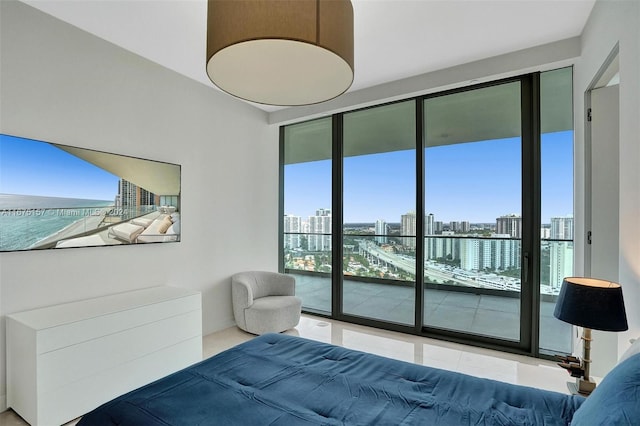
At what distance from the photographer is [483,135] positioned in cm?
350

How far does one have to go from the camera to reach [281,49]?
177cm

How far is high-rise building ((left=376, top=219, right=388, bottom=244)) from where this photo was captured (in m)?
4.09

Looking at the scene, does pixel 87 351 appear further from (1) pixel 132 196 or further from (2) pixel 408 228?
(2) pixel 408 228

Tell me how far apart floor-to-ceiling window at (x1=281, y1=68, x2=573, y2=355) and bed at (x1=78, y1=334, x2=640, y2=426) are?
6.98 ft

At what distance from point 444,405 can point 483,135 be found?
9.80ft

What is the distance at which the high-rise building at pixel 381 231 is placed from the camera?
4090 millimetres

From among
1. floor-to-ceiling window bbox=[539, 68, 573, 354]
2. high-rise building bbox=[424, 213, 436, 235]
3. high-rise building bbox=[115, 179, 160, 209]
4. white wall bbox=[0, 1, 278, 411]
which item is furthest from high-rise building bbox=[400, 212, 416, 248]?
high-rise building bbox=[115, 179, 160, 209]

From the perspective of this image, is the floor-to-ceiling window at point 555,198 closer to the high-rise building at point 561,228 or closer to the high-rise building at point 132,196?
the high-rise building at point 561,228

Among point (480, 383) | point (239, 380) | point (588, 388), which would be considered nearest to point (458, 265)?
point (588, 388)

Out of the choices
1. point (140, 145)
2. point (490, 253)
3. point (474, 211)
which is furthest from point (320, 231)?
point (140, 145)

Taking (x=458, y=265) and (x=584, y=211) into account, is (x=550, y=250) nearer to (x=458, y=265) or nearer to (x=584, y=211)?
(x=584, y=211)

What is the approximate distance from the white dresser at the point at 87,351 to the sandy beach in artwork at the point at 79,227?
52cm

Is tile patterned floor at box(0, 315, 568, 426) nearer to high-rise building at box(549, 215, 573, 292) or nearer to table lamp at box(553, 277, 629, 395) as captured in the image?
high-rise building at box(549, 215, 573, 292)

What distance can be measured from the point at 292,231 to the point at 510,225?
287 cm
